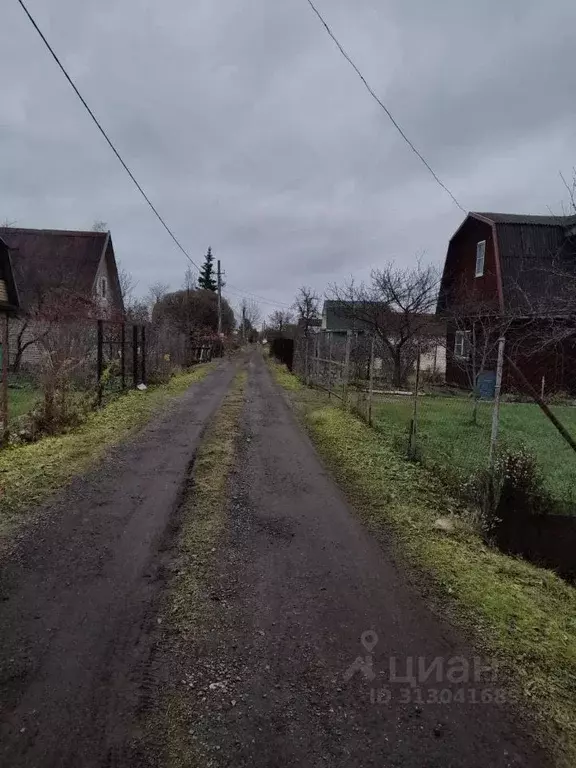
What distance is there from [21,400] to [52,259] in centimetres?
1455

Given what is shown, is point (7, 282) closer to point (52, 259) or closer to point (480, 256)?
point (52, 259)

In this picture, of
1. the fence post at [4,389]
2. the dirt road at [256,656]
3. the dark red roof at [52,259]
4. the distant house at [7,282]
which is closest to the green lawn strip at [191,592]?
the dirt road at [256,656]

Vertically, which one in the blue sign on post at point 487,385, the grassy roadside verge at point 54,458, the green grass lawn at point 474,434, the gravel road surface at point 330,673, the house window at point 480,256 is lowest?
the gravel road surface at point 330,673

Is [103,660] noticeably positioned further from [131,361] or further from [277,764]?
[131,361]

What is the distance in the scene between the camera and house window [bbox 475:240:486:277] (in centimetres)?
1961

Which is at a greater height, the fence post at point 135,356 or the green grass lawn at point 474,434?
the fence post at point 135,356

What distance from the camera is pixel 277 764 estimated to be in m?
1.87

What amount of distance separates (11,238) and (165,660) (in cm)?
2684

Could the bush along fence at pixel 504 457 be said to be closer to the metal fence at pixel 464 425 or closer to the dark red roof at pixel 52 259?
the metal fence at pixel 464 425

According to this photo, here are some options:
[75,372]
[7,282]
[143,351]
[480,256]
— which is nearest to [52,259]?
[7,282]

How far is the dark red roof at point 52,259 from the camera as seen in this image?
21.1 meters

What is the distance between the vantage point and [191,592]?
3105mm

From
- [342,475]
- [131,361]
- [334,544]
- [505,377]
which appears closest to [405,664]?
[334,544]

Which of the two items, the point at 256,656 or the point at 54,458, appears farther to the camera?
the point at 54,458
